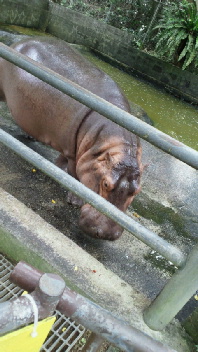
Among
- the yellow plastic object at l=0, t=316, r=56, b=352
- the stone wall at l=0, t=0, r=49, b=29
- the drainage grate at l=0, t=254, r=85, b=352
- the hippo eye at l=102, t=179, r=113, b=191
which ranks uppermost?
the yellow plastic object at l=0, t=316, r=56, b=352

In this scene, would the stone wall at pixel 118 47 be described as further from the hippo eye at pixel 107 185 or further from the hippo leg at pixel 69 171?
the hippo eye at pixel 107 185

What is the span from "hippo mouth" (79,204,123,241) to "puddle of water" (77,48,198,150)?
148 inches

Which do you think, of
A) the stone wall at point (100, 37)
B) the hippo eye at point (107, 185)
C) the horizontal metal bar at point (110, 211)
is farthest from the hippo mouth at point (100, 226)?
the stone wall at point (100, 37)

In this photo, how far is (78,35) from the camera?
34.1ft

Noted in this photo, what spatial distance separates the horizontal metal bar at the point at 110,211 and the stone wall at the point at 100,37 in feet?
26.3

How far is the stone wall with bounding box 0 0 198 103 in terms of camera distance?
9.20m

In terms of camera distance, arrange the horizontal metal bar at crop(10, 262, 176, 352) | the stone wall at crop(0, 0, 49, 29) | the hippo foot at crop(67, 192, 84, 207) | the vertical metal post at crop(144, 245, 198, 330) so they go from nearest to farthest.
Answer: the horizontal metal bar at crop(10, 262, 176, 352) < the vertical metal post at crop(144, 245, 198, 330) < the hippo foot at crop(67, 192, 84, 207) < the stone wall at crop(0, 0, 49, 29)

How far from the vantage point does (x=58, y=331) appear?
1766 mm

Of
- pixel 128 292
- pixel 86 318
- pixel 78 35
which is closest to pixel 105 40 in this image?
pixel 78 35

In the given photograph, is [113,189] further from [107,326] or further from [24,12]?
[24,12]

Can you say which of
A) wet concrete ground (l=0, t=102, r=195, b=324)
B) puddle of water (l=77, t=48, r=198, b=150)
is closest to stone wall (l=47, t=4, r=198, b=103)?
puddle of water (l=77, t=48, r=198, b=150)

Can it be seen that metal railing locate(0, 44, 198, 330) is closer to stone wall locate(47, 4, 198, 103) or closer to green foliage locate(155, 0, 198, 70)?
stone wall locate(47, 4, 198, 103)

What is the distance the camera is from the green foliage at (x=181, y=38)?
9.02 meters

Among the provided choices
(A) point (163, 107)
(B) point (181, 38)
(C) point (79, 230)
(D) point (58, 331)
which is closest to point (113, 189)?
(C) point (79, 230)
